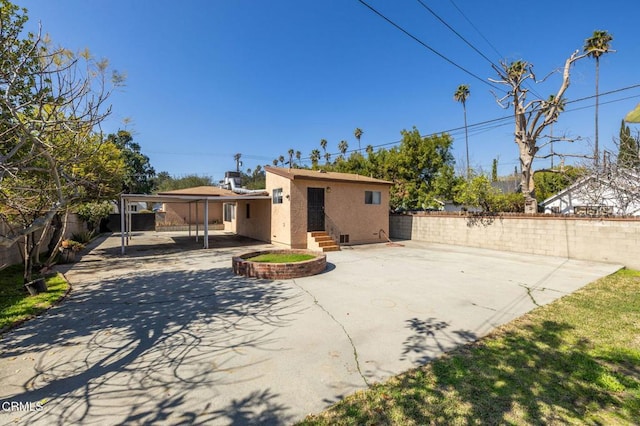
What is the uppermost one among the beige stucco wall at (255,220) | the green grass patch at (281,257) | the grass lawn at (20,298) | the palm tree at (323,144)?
the palm tree at (323,144)

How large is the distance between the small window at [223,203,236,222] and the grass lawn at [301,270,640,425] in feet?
61.3

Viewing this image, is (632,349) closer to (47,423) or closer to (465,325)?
(465,325)

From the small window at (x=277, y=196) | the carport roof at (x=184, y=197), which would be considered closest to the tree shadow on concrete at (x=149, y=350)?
the carport roof at (x=184, y=197)

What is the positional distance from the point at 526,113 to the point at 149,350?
1639cm

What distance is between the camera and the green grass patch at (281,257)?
27.3ft

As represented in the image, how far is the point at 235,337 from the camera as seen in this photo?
4.13 m

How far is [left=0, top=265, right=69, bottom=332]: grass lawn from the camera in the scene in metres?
4.84

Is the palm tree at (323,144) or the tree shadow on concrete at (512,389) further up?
the palm tree at (323,144)

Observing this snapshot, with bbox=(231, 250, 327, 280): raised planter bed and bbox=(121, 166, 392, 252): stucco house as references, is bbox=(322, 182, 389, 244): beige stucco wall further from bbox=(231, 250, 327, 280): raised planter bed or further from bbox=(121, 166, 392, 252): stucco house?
bbox=(231, 250, 327, 280): raised planter bed

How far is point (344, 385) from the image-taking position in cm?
301

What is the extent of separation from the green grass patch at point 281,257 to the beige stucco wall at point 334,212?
3238 millimetres

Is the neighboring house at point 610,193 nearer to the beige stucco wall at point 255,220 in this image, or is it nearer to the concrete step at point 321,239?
the concrete step at point 321,239

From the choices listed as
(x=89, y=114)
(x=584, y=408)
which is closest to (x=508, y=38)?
(x=584, y=408)

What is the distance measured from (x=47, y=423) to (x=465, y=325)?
16.5ft
